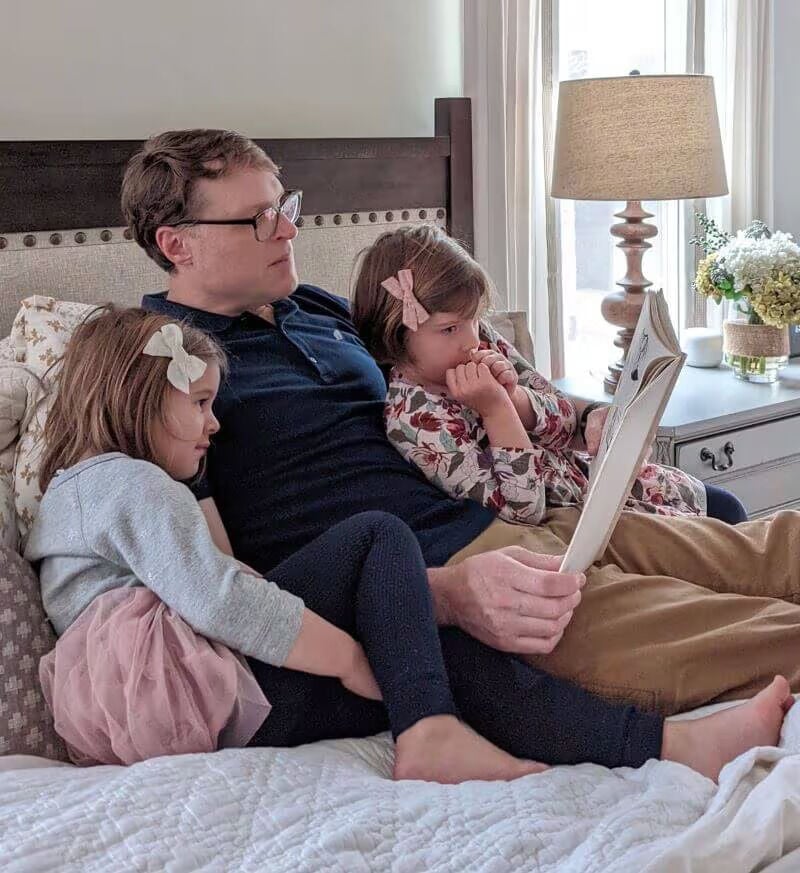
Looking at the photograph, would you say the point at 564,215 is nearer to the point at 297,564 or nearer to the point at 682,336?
the point at 682,336

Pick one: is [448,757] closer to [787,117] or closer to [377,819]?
[377,819]

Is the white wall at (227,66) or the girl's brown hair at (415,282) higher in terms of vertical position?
the white wall at (227,66)

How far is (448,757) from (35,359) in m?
0.88

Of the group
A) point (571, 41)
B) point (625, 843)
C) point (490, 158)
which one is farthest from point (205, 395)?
point (571, 41)

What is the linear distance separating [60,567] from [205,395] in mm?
290

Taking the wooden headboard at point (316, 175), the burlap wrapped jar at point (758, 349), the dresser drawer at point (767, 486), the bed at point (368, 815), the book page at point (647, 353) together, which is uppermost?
the wooden headboard at point (316, 175)

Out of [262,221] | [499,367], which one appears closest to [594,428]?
[499,367]

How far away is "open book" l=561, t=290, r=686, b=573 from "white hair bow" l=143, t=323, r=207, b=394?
1.74ft

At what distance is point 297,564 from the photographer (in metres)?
1.40

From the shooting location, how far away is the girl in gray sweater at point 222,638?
126 cm

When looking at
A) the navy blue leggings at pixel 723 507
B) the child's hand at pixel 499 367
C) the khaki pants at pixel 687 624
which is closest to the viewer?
the khaki pants at pixel 687 624

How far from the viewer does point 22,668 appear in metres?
1.30

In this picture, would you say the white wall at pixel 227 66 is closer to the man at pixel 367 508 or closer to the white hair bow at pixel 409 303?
the man at pixel 367 508

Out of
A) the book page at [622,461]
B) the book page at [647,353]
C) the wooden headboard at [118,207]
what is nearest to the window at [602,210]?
the wooden headboard at [118,207]
